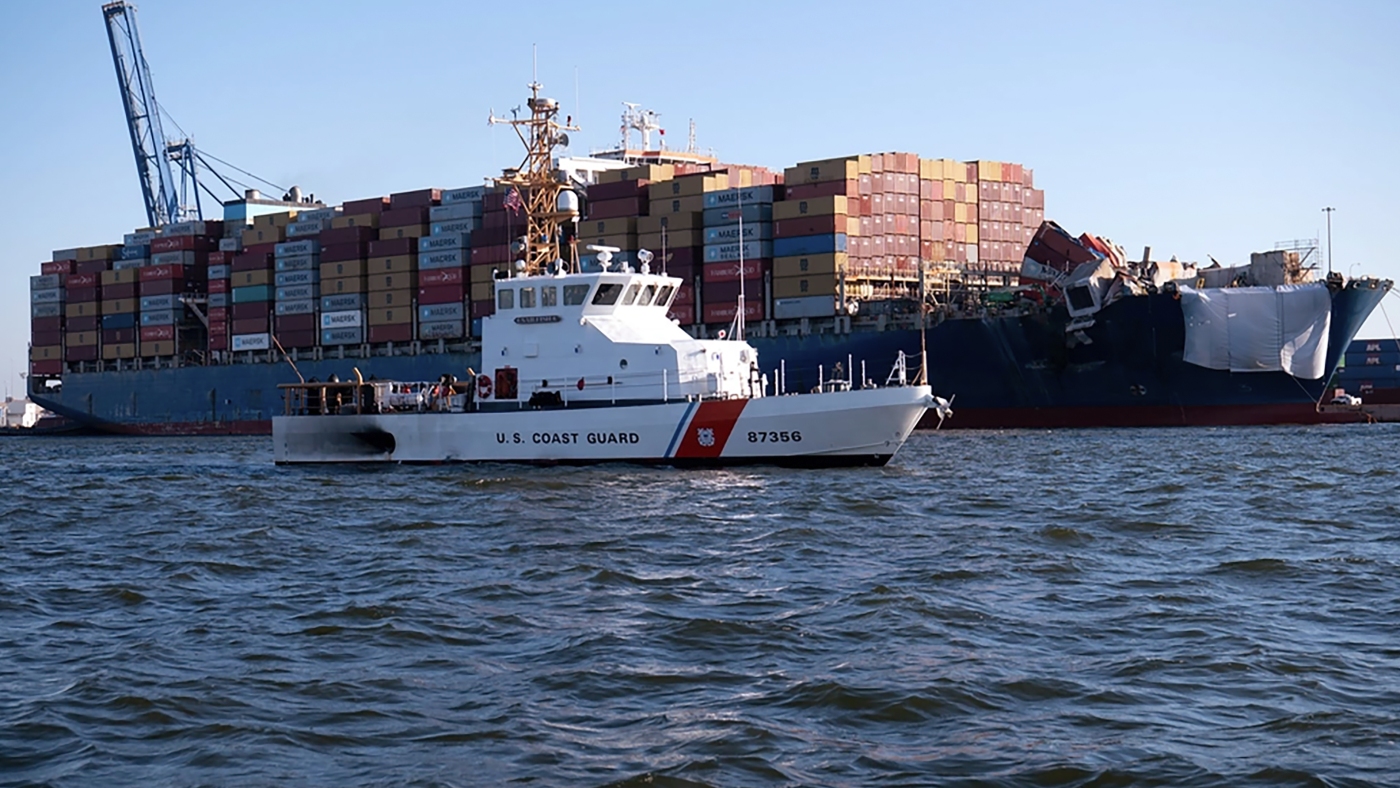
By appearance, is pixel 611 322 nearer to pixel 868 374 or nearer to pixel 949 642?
pixel 949 642

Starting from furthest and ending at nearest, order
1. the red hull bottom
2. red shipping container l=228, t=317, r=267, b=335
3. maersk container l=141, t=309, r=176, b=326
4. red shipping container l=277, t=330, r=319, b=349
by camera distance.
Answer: maersk container l=141, t=309, r=176, b=326
red shipping container l=228, t=317, r=267, b=335
red shipping container l=277, t=330, r=319, b=349
the red hull bottom

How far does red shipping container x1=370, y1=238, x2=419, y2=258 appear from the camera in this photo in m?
60.2

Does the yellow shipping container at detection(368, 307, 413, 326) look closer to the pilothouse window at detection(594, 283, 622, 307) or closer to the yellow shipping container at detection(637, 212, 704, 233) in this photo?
the yellow shipping container at detection(637, 212, 704, 233)

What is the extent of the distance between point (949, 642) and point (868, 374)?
3715cm

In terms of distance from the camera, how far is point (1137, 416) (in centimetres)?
4400

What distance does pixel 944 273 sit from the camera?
52.9 meters


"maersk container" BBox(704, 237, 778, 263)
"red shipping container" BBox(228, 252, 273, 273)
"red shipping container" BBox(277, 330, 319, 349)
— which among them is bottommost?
"red shipping container" BBox(277, 330, 319, 349)

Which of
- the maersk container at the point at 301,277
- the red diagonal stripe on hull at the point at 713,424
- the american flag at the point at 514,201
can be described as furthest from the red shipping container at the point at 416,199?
the red diagonal stripe on hull at the point at 713,424

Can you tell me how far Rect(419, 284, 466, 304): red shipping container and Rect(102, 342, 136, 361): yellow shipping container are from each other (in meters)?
19.8

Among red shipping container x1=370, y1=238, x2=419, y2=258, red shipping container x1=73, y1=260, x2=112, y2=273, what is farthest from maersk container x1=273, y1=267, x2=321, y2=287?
red shipping container x1=73, y1=260, x2=112, y2=273

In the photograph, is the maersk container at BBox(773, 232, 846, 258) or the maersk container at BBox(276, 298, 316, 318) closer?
the maersk container at BBox(773, 232, 846, 258)

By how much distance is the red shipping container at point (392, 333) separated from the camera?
60.2 m

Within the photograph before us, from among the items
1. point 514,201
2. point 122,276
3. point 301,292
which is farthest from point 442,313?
point 514,201

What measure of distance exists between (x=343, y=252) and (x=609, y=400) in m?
38.6
